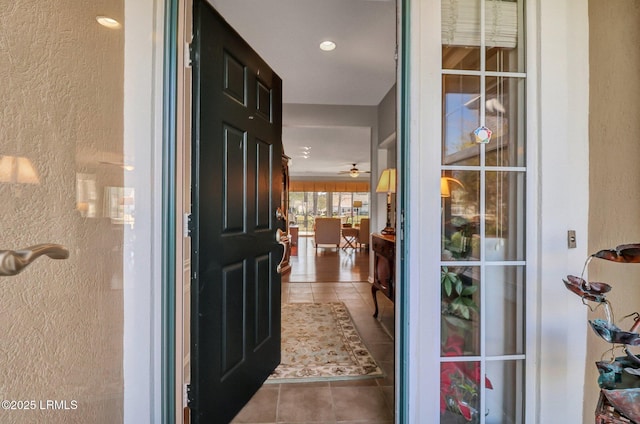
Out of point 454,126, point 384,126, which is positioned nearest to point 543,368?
point 454,126

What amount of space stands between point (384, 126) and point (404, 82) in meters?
3.03

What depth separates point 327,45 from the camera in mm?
2836

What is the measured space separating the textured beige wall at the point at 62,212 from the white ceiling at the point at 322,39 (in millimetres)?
1496

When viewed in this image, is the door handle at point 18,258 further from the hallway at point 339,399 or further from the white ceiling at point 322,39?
the white ceiling at point 322,39

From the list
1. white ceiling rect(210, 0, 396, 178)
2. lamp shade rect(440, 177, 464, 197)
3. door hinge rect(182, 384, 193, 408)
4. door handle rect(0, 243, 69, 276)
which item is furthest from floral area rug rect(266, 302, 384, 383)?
white ceiling rect(210, 0, 396, 178)

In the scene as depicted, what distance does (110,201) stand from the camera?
1.11 meters

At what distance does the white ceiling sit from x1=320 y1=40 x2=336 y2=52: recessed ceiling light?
0.15ft

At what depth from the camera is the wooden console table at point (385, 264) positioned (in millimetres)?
2707

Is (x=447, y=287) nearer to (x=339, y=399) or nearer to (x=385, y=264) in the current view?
(x=339, y=399)

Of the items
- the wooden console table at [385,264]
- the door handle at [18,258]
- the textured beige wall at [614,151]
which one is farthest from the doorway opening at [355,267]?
the textured beige wall at [614,151]

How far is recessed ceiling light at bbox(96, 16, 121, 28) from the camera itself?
1.05 meters

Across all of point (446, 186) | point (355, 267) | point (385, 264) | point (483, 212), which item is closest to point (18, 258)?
point (446, 186)

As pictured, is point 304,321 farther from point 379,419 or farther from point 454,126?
point 454,126

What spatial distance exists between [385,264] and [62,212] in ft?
8.15
